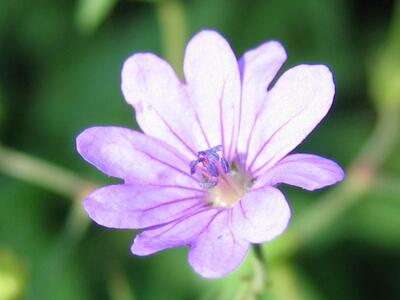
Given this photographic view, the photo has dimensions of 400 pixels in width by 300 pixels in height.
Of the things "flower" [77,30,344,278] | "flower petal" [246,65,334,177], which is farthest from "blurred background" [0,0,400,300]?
"flower petal" [246,65,334,177]

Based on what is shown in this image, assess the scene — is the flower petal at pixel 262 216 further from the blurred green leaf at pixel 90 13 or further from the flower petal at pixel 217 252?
the blurred green leaf at pixel 90 13

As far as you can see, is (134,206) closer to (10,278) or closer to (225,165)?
(225,165)

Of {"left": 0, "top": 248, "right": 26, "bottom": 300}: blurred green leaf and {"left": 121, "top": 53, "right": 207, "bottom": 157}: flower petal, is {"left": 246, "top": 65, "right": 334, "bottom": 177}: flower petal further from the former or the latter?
{"left": 0, "top": 248, "right": 26, "bottom": 300}: blurred green leaf

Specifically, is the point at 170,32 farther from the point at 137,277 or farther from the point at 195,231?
the point at 195,231

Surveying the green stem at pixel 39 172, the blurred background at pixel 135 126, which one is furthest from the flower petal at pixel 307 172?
the green stem at pixel 39 172

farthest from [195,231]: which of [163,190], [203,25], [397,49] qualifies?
[203,25]
